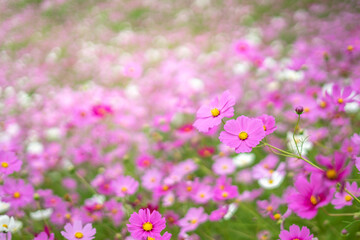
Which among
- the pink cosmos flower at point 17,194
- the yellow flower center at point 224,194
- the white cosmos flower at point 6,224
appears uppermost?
the white cosmos flower at point 6,224

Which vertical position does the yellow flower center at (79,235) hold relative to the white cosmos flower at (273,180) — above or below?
above

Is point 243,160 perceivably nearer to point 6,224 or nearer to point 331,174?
point 331,174

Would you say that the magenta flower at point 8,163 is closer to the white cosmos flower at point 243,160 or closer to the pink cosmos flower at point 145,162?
the pink cosmos flower at point 145,162

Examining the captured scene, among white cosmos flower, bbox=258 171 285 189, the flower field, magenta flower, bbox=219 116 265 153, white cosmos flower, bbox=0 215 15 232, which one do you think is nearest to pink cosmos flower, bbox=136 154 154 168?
the flower field

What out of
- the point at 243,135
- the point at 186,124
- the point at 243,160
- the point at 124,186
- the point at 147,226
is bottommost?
the point at 243,160

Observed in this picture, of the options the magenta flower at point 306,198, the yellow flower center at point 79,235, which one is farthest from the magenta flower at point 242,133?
the yellow flower center at point 79,235

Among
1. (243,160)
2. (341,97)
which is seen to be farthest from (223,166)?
(341,97)
